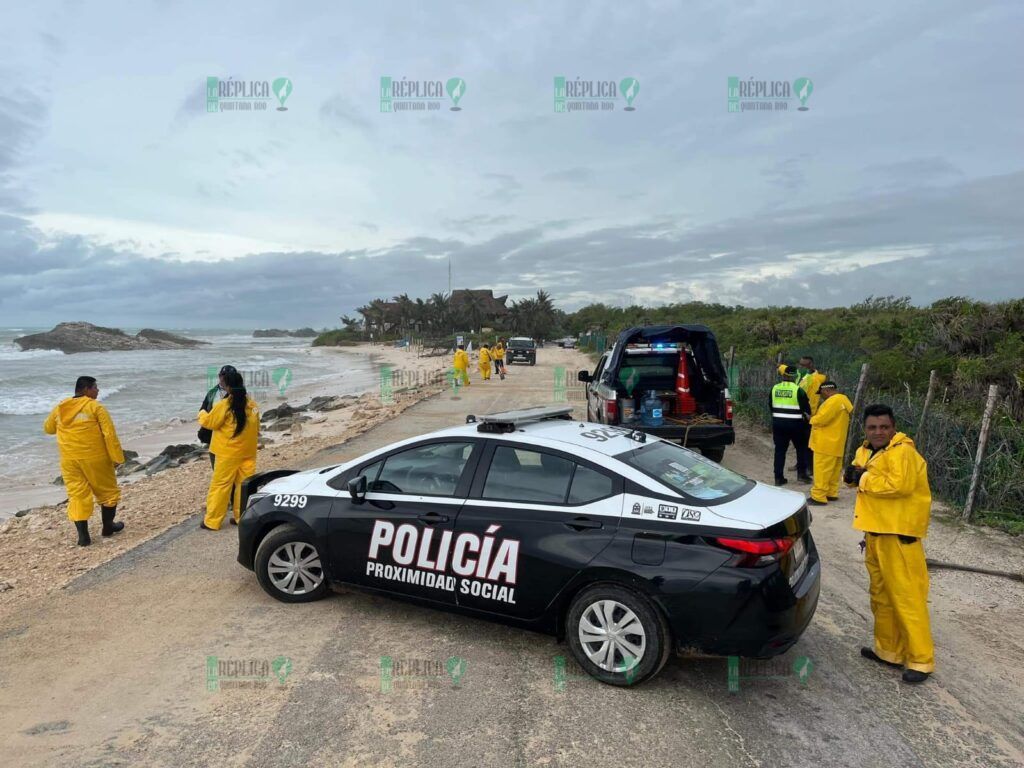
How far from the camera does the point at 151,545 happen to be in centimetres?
630

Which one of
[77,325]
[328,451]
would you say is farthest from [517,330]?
[328,451]

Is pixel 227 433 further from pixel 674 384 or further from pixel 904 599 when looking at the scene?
pixel 674 384

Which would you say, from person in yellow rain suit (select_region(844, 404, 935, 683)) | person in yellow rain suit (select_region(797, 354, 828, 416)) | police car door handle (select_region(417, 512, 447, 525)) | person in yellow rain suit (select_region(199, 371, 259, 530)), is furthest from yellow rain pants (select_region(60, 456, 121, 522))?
person in yellow rain suit (select_region(797, 354, 828, 416))

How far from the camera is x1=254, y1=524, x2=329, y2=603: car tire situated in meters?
4.81

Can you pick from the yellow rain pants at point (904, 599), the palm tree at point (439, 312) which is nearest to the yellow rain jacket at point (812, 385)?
the yellow rain pants at point (904, 599)

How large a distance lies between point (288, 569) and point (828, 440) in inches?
235

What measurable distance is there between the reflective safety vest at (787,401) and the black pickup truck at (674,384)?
0.64 metres

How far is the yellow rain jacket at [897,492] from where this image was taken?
3807 millimetres

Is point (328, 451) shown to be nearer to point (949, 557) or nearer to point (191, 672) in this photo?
point (191, 672)

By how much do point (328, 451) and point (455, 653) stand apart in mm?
7789

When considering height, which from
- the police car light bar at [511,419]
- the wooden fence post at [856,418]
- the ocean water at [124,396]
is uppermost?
the police car light bar at [511,419]

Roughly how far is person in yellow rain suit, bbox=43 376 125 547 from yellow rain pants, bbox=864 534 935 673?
21.8 feet

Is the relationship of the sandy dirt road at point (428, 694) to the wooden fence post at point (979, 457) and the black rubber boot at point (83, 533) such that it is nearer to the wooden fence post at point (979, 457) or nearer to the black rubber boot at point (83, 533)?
the black rubber boot at point (83, 533)

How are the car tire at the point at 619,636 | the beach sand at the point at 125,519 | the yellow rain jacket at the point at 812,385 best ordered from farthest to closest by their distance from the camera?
the yellow rain jacket at the point at 812,385, the beach sand at the point at 125,519, the car tire at the point at 619,636
